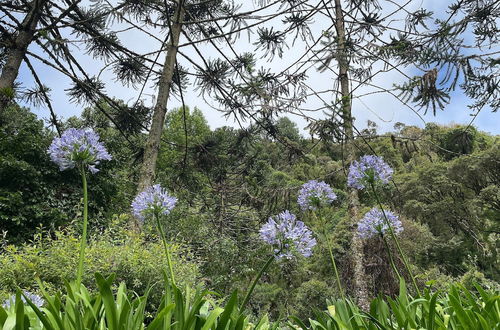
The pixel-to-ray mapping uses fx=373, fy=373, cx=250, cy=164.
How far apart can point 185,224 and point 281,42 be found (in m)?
6.95

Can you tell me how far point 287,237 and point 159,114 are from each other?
11.5 feet

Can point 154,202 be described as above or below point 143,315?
above

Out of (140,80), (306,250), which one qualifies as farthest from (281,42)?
(306,250)

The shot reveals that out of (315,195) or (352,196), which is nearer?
(315,195)

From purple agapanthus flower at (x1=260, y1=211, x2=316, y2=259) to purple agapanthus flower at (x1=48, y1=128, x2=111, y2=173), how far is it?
759 millimetres

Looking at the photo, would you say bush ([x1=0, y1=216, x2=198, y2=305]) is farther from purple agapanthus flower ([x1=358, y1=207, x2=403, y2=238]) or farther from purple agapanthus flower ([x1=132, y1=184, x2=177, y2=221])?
purple agapanthus flower ([x1=132, y1=184, x2=177, y2=221])

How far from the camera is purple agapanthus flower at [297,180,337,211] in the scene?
7.13ft

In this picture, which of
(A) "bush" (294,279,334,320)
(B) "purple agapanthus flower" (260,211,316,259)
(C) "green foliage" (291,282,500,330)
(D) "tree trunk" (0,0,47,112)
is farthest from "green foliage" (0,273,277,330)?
(A) "bush" (294,279,334,320)

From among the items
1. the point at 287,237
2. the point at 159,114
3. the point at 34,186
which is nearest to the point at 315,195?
the point at 287,237

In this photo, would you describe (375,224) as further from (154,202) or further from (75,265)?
(75,265)

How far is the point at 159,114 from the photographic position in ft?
15.2

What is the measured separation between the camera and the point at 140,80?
584 centimetres

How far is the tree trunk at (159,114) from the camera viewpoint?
14.1ft

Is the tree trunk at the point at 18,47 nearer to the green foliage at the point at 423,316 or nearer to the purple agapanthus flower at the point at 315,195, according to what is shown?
the purple agapanthus flower at the point at 315,195
